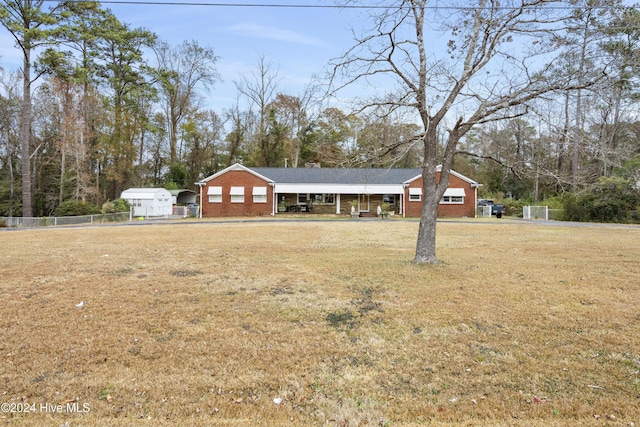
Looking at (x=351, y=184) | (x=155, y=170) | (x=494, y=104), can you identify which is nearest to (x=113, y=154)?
(x=155, y=170)

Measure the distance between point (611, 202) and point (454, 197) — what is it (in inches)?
432

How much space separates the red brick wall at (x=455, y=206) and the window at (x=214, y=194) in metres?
16.6

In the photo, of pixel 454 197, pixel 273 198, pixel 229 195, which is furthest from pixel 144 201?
pixel 454 197

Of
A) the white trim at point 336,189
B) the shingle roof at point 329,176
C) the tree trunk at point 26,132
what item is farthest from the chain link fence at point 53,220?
the white trim at point 336,189

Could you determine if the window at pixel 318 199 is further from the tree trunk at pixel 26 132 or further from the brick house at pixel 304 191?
the tree trunk at pixel 26 132

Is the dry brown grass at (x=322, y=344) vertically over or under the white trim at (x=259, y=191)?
under

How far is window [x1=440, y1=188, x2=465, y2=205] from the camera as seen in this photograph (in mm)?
31484

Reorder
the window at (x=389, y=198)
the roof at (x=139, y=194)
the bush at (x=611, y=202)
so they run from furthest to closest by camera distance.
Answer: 1. the window at (x=389, y=198)
2. the roof at (x=139, y=194)
3. the bush at (x=611, y=202)

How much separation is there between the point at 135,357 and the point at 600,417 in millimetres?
4219

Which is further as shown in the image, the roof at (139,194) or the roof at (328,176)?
the roof at (328,176)

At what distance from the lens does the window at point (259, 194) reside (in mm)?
31422

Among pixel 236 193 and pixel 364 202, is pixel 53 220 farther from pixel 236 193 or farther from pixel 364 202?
pixel 364 202

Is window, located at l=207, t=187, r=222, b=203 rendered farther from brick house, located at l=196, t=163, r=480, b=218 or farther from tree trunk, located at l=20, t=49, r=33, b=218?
tree trunk, located at l=20, t=49, r=33, b=218

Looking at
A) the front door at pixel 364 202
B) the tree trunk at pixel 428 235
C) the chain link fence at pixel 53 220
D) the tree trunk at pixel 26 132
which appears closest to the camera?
the tree trunk at pixel 428 235
